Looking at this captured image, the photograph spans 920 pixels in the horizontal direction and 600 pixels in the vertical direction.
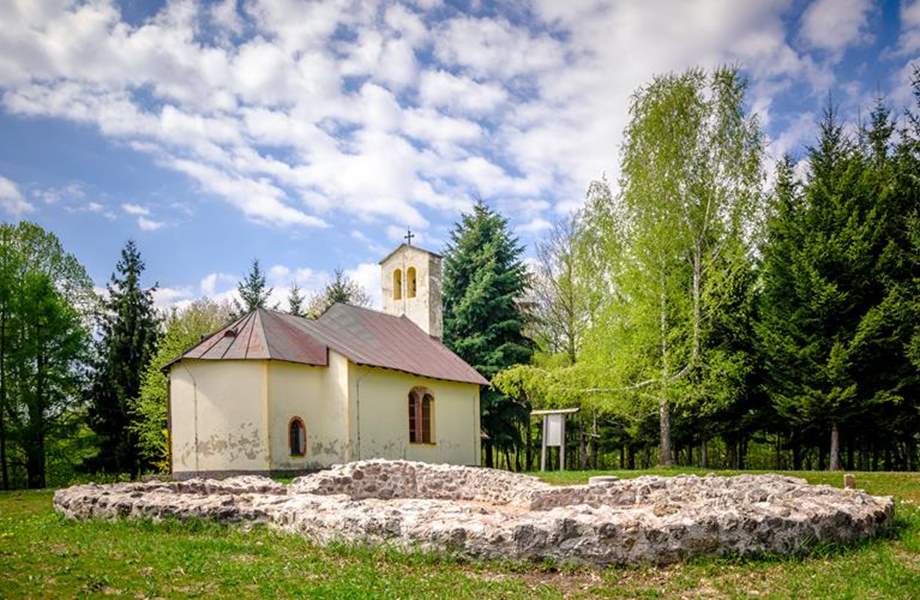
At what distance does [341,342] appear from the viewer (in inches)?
1098

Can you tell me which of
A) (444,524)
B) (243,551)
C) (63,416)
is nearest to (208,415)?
(63,416)

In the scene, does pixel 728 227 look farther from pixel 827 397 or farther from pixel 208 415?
pixel 208 415

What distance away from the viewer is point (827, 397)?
24.2 meters

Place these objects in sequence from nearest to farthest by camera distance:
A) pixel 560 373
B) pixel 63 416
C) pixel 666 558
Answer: pixel 666 558 → pixel 560 373 → pixel 63 416

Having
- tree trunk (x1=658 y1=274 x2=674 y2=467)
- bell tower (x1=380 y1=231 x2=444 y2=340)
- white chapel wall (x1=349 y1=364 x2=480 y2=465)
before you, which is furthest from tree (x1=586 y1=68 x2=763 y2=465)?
bell tower (x1=380 y1=231 x2=444 y2=340)

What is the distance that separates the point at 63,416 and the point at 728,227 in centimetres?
2753

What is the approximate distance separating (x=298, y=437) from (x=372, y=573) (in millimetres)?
17640

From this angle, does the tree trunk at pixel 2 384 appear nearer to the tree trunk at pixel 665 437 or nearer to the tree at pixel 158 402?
the tree at pixel 158 402

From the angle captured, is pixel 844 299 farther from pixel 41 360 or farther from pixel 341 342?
pixel 41 360

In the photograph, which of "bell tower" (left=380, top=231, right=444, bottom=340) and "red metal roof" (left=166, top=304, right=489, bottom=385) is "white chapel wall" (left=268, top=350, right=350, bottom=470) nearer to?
"red metal roof" (left=166, top=304, right=489, bottom=385)

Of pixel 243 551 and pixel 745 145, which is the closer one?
pixel 243 551

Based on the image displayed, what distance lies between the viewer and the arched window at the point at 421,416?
1180 inches

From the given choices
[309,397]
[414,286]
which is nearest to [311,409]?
[309,397]

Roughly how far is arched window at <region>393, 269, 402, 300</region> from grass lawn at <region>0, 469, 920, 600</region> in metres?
25.5
